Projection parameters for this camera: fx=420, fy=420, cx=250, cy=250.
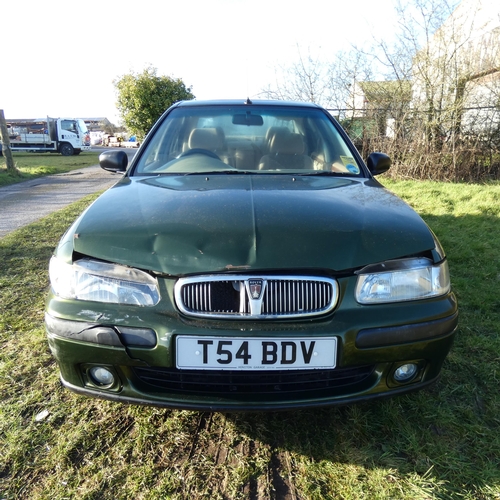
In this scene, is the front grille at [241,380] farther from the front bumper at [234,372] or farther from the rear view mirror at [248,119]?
the rear view mirror at [248,119]

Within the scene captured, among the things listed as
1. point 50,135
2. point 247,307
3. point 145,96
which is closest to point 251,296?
point 247,307

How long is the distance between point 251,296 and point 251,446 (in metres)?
0.73

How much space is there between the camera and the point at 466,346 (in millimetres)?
2654

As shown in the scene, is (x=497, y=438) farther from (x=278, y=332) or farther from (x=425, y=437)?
(x=278, y=332)

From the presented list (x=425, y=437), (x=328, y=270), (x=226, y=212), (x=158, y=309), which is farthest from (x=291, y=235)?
(x=425, y=437)

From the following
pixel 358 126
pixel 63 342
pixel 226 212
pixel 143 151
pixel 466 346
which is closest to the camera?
pixel 63 342

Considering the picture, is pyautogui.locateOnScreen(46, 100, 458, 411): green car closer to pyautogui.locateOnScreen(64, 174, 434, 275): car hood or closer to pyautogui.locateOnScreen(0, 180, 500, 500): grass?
pyautogui.locateOnScreen(64, 174, 434, 275): car hood

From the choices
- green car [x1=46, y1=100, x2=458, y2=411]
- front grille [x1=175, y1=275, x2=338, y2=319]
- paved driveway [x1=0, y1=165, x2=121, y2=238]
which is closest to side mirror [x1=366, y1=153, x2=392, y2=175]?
green car [x1=46, y1=100, x2=458, y2=411]

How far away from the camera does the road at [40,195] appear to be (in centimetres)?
648

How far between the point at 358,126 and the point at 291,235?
954cm

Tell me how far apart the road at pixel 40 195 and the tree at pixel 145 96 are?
1287 centimetres

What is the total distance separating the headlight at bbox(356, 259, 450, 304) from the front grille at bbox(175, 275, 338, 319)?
193 millimetres

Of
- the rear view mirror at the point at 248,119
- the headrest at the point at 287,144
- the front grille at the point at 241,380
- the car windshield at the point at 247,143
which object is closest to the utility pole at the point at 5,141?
the car windshield at the point at 247,143

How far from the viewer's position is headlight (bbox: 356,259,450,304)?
5.32 ft
